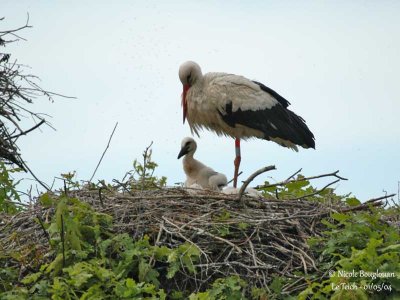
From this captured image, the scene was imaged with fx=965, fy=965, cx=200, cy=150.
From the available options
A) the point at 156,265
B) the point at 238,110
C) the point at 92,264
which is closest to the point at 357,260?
the point at 156,265

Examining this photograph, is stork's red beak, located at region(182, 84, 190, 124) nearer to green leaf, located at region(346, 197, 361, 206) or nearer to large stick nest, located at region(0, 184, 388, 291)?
large stick nest, located at region(0, 184, 388, 291)

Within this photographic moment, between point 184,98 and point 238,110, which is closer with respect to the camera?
point 238,110

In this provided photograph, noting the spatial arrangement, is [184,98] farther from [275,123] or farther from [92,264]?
[92,264]

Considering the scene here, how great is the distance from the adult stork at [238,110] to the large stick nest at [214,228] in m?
3.35

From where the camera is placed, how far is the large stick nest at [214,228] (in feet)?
23.3

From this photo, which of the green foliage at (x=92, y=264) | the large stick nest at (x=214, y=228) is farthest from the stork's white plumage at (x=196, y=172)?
the green foliage at (x=92, y=264)

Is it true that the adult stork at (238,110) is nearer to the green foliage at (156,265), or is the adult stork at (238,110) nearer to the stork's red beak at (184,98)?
the stork's red beak at (184,98)

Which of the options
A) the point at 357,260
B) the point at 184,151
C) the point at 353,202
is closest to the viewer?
the point at 357,260

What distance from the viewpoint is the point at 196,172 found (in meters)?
10.0

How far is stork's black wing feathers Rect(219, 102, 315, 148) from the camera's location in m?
11.4

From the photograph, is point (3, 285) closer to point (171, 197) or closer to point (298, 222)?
point (171, 197)

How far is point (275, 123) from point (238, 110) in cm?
52

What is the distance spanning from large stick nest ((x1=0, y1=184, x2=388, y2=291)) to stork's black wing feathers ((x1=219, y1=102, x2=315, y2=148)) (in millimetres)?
3412

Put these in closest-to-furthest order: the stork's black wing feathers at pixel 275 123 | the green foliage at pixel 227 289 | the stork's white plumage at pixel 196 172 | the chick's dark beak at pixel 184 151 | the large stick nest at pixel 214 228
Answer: the green foliage at pixel 227 289 → the large stick nest at pixel 214 228 → the stork's white plumage at pixel 196 172 → the chick's dark beak at pixel 184 151 → the stork's black wing feathers at pixel 275 123
